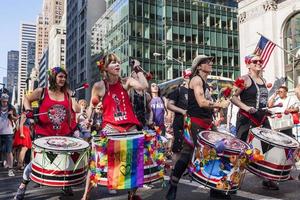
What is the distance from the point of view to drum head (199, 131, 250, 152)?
4411 mm

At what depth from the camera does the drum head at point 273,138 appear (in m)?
5.17

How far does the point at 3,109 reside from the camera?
32.9 feet

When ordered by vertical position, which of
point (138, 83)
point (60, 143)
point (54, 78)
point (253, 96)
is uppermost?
point (54, 78)

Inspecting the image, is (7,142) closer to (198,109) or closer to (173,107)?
(173,107)

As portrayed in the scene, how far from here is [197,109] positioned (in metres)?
5.04

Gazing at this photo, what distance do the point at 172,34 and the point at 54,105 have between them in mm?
50518

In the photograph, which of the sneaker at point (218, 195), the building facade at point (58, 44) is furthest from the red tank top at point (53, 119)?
the building facade at point (58, 44)

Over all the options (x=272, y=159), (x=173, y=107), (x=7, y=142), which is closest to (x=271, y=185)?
(x=272, y=159)

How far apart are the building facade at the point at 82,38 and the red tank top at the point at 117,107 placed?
65.9 m

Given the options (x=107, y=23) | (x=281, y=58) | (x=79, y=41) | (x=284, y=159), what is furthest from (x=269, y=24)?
(x=79, y=41)

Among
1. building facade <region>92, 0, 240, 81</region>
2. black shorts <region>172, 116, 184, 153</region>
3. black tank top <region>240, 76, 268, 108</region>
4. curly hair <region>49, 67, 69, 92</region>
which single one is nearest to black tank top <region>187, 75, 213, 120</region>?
black tank top <region>240, 76, 268, 108</region>

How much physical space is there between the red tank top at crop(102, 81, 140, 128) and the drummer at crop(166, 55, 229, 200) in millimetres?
755

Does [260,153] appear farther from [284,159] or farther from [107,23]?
[107,23]

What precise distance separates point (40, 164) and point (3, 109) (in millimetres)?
5636
